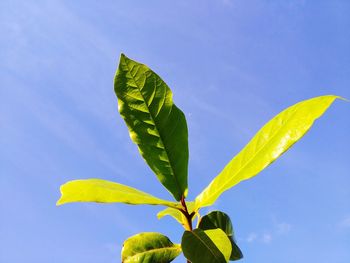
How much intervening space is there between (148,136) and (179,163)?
144 mm

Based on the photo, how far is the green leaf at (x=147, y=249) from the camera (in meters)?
1.51

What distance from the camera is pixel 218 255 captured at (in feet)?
4.33

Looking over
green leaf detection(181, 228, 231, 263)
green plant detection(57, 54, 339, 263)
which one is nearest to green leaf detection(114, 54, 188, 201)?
green plant detection(57, 54, 339, 263)

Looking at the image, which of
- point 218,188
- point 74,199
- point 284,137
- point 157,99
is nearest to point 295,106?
point 284,137

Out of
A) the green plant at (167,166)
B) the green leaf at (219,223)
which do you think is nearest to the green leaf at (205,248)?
the green plant at (167,166)

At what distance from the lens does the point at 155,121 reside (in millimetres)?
1545

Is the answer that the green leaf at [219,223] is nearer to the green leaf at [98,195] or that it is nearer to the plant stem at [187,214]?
the plant stem at [187,214]

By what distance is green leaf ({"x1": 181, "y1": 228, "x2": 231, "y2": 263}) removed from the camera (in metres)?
1.31

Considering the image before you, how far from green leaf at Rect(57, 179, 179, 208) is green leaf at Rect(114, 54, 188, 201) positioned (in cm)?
14

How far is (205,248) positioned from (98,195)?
369 millimetres

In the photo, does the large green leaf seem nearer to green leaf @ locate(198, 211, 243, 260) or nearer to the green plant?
the green plant

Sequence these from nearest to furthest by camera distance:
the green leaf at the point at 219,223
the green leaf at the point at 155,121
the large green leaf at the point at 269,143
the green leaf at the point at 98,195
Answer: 1. the large green leaf at the point at 269,143
2. the green leaf at the point at 98,195
3. the green leaf at the point at 155,121
4. the green leaf at the point at 219,223

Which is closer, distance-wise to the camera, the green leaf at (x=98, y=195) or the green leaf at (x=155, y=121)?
the green leaf at (x=98, y=195)

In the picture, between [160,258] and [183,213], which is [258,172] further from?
[160,258]
